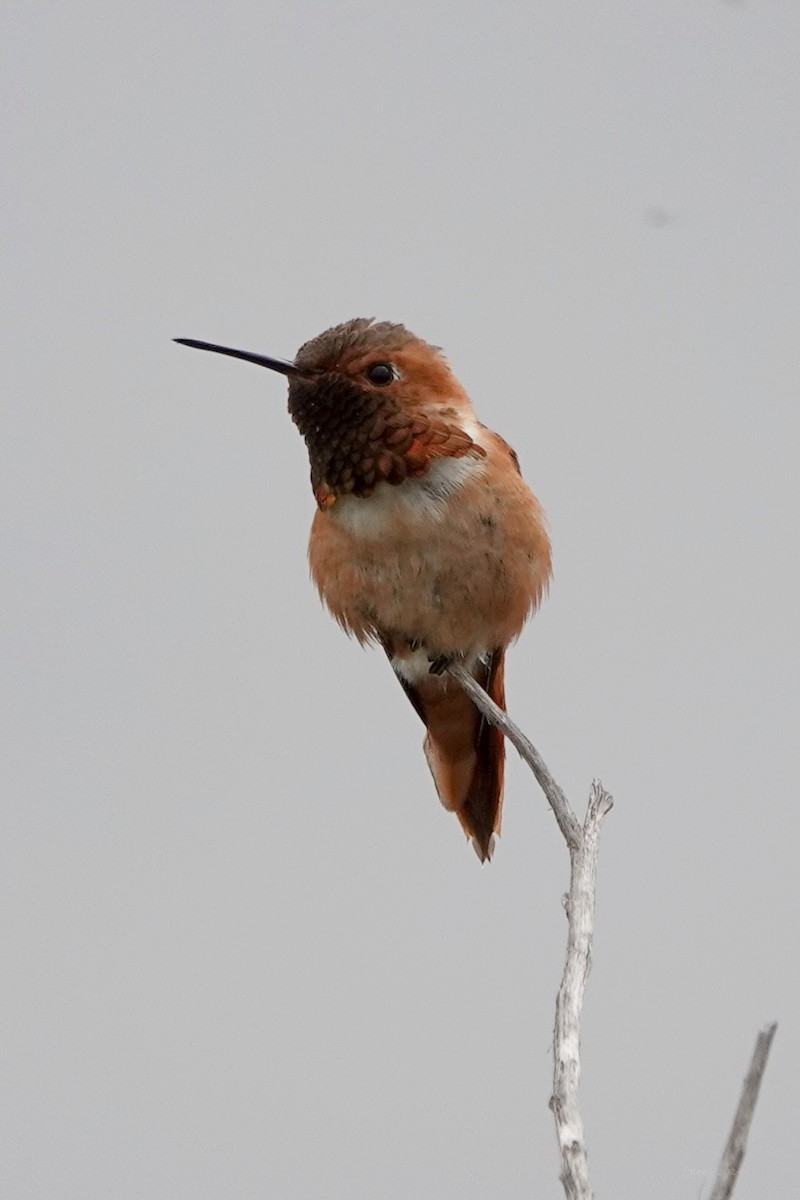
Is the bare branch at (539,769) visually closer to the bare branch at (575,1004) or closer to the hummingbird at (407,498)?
the bare branch at (575,1004)

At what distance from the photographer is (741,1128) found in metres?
1.67

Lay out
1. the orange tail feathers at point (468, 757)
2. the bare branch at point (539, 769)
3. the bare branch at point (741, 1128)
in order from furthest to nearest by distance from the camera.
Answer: the orange tail feathers at point (468, 757) → the bare branch at point (539, 769) → the bare branch at point (741, 1128)

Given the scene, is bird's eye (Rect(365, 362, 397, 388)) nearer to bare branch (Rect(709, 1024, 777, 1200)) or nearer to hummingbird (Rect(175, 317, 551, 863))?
hummingbird (Rect(175, 317, 551, 863))

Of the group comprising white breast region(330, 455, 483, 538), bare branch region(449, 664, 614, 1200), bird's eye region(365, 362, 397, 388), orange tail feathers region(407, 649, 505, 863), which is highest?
bird's eye region(365, 362, 397, 388)

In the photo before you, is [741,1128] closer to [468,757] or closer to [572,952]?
[572,952]

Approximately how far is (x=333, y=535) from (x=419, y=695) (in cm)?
52

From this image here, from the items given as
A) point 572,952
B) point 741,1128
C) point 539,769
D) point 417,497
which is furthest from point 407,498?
point 741,1128

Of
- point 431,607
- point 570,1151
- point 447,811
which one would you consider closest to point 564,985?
point 570,1151

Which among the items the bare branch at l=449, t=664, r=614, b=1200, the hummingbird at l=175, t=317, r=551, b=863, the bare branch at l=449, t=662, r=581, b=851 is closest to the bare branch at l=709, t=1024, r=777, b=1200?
the bare branch at l=449, t=664, r=614, b=1200

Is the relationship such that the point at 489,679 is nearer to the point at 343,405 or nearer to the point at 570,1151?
the point at 343,405

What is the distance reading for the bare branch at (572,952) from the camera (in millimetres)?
1855

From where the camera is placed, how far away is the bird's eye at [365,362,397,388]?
2949 millimetres

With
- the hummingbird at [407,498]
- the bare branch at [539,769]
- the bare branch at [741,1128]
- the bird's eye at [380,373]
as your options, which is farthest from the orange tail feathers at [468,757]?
the bare branch at [741,1128]

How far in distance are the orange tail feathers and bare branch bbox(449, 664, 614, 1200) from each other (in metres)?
0.56
